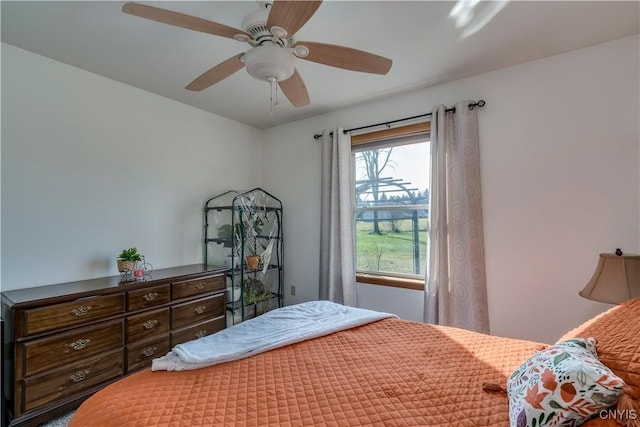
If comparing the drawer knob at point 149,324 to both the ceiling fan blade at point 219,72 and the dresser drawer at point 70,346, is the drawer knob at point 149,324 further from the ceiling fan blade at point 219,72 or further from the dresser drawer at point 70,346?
the ceiling fan blade at point 219,72

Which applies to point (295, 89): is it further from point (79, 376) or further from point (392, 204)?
point (79, 376)

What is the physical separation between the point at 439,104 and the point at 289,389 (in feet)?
8.67

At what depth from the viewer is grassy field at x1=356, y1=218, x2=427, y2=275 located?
304cm

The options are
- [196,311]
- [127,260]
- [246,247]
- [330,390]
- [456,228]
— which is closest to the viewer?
[330,390]

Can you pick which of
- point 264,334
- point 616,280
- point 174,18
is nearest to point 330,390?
point 264,334

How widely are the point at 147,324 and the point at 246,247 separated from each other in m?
1.18

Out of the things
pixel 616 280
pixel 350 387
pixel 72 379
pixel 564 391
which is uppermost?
pixel 616 280

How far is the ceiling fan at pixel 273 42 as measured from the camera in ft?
4.20

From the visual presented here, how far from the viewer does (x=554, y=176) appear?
2.33 meters

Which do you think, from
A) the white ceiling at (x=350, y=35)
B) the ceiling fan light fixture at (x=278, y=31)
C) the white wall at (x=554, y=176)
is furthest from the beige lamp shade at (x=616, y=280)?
the ceiling fan light fixture at (x=278, y=31)

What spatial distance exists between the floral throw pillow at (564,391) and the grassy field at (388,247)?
2.03m

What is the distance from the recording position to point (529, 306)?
241 centimetres

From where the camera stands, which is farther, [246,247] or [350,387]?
[246,247]

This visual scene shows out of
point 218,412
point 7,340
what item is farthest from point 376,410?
point 7,340
